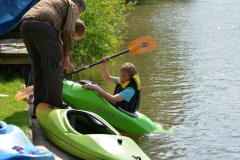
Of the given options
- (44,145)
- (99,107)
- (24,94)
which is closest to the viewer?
(44,145)

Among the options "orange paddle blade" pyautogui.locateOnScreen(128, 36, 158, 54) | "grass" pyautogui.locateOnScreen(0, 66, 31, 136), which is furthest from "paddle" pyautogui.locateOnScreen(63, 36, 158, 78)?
"grass" pyautogui.locateOnScreen(0, 66, 31, 136)

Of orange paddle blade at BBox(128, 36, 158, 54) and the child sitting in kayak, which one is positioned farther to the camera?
orange paddle blade at BBox(128, 36, 158, 54)

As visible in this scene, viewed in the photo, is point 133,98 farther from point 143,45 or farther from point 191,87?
point 191,87

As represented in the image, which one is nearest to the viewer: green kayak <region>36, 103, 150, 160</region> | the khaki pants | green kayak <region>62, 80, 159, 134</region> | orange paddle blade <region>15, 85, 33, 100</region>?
green kayak <region>36, 103, 150, 160</region>

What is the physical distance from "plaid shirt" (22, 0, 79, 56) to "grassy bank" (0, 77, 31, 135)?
98cm

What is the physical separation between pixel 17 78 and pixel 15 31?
5.52 ft

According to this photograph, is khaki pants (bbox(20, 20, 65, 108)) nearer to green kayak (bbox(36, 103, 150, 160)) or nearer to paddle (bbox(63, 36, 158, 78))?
green kayak (bbox(36, 103, 150, 160))

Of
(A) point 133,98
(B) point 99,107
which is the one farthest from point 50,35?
(A) point 133,98

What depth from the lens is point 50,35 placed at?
5465 mm

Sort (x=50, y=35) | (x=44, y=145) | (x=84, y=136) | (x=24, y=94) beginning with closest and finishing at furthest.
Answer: (x=84, y=136) < (x=44, y=145) < (x=50, y=35) < (x=24, y=94)

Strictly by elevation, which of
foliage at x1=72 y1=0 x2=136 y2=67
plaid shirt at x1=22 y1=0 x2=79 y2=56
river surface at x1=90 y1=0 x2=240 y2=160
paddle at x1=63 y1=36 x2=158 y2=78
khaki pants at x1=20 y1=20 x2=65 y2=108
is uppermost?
plaid shirt at x1=22 y1=0 x2=79 y2=56

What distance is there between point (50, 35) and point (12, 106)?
4.05 feet

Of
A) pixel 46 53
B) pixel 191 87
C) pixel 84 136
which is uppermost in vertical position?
pixel 46 53

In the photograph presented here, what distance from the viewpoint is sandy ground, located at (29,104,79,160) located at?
5.05 metres
